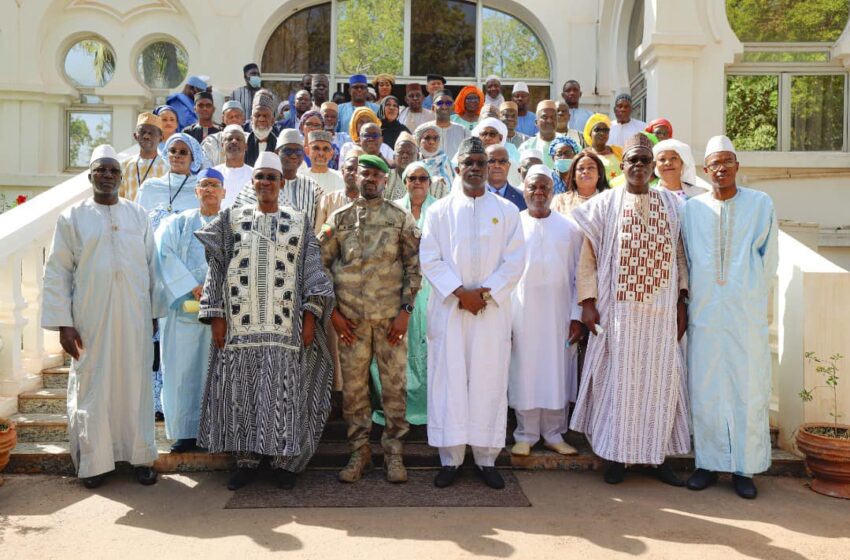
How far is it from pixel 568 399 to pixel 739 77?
6614 mm

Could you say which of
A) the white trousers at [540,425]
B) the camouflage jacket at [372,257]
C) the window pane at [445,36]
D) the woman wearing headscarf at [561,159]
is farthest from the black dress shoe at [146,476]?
the window pane at [445,36]

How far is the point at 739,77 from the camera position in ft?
34.4

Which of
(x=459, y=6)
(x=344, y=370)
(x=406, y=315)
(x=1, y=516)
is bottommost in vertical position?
(x=1, y=516)

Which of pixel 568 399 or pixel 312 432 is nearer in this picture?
pixel 312 432

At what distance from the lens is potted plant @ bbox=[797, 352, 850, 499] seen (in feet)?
16.5

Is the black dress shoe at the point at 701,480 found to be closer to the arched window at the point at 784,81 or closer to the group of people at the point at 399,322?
the group of people at the point at 399,322

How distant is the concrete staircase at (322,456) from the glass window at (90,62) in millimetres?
8014

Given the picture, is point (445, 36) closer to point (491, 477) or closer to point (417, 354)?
point (417, 354)

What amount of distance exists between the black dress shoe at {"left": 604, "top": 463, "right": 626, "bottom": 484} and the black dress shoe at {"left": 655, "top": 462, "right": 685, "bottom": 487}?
9.8 inches

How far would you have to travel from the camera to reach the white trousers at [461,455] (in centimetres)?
516

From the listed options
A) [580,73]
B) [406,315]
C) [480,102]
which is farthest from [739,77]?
[406,315]

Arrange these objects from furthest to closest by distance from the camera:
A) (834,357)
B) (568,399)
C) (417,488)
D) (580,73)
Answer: (580,73) → (568,399) → (834,357) → (417,488)

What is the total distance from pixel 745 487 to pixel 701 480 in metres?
0.27

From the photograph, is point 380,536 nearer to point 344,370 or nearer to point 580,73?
Result: point 344,370
